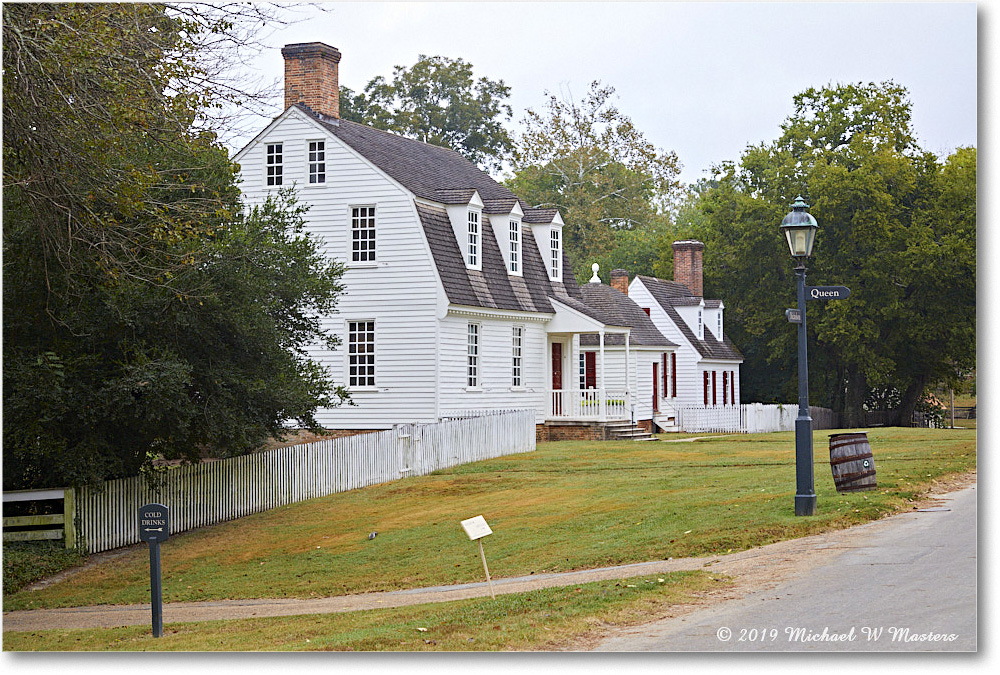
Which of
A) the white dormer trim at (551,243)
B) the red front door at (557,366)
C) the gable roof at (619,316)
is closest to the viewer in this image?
the white dormer trim at (551,243)

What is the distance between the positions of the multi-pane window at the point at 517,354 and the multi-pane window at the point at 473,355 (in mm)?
1920

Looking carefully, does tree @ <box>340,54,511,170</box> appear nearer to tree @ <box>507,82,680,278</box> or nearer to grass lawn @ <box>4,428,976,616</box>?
tree @ <box>507,82,680,278</box>

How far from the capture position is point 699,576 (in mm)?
10773

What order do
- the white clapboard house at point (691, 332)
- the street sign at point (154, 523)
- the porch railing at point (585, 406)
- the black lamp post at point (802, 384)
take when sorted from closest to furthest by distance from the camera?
the street sign at point (154, 523), the black lamp post at point (802, 384), the porch railing at point (585, 406), the white clapboard house at point (691, 332)

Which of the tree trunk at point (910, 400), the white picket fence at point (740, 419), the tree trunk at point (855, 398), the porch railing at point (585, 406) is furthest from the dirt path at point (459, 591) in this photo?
the white picket fence at point (740, 419)

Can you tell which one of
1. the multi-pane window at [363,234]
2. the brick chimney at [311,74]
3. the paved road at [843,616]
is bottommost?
the paved road at [843,616]

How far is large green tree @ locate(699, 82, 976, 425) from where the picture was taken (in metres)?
29.3

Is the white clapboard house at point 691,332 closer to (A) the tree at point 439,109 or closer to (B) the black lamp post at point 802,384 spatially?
(A) the tree at point 439,109

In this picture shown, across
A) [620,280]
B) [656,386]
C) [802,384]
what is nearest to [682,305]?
[620,280]

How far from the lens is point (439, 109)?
93.3 ft

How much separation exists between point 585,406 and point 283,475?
13.6 meters

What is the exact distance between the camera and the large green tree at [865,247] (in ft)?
96.1

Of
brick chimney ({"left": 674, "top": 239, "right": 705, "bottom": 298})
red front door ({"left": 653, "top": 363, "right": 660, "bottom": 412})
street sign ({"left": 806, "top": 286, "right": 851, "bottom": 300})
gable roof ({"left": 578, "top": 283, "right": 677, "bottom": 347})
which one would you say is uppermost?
brick chimney ({"left": 674, "top": 239, "right": 705, "bottom": 298})

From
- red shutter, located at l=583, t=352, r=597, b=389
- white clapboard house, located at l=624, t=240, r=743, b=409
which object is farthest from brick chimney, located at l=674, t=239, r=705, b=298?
red shutter, located at l=583, t=352, r=597, b=389
